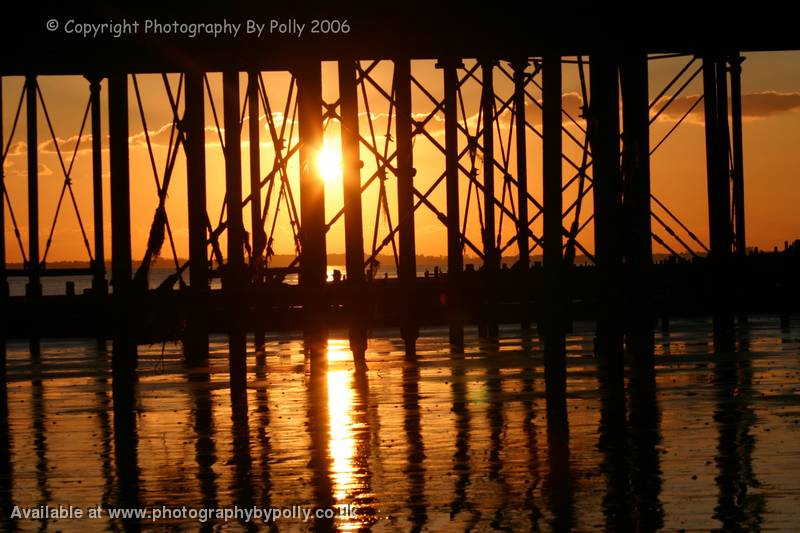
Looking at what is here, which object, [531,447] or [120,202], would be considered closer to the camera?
[531,447]

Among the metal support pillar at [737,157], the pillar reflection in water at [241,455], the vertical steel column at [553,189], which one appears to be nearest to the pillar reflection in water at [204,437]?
the pillar reflection in water at [241,455]

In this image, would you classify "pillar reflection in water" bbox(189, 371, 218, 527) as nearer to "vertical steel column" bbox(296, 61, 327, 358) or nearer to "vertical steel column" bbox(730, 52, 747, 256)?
"vertical steel column" bbox(296, 61, 327, 358)

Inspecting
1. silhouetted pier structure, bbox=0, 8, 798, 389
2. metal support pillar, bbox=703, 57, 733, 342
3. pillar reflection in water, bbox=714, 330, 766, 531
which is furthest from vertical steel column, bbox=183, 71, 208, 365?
metal support pillar, bbox=703, 57, 733, 342

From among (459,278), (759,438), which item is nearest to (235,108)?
(459,278)

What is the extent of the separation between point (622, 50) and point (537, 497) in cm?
880

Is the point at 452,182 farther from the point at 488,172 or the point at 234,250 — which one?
the point at 234,250

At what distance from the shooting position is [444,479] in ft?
47.4

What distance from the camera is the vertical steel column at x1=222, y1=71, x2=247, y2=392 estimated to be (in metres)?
22.3

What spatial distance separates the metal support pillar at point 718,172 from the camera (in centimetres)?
3067

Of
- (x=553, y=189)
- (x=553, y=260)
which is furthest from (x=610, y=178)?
(x=553, y=260)

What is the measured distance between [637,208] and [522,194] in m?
11.2

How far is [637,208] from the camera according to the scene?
2222cm

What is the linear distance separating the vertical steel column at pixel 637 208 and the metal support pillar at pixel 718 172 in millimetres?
6303

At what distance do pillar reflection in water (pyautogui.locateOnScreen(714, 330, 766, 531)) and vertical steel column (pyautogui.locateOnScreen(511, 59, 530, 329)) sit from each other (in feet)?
12.2
